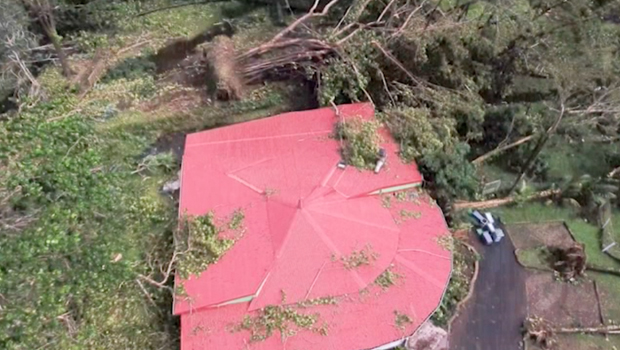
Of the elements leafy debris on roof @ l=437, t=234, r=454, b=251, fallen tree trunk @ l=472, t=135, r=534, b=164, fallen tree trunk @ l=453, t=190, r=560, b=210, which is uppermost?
leafy debris on roof @ l=437, t=234, r=454, b=251

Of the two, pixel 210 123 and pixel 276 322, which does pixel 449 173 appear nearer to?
pixel 276 322

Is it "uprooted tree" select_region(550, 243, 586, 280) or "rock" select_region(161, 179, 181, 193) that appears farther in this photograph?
"rock" select_region(161, 179, 181, 193)

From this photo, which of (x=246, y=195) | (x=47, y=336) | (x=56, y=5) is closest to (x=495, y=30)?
(x=246, y=195)

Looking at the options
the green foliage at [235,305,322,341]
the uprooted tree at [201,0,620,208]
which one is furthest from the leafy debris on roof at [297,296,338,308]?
the uprooted tree at [201,0,620,208]

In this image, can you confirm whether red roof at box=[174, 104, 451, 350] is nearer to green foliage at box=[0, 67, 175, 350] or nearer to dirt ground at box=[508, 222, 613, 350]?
green foliage at box=[0, 67, 175, 350]

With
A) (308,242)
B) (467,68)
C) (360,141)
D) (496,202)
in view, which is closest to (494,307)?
(496,202)

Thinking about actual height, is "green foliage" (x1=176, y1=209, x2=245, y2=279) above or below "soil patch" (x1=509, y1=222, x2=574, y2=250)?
above
